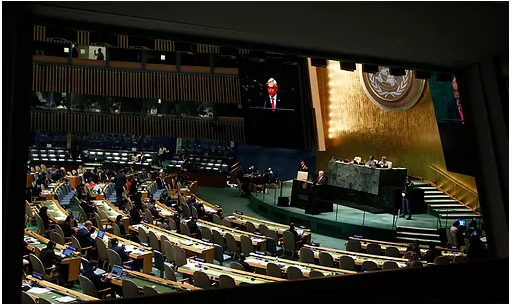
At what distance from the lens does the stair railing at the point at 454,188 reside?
54.9 feet

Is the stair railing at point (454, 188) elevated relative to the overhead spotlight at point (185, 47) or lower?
lower

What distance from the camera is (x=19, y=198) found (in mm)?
4055

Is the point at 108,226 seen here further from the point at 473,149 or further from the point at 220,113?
the point at 220,113

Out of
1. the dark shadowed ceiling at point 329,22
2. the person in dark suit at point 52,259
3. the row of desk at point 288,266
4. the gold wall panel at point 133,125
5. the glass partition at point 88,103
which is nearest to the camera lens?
the dark shadowed ceiling at point 329,22

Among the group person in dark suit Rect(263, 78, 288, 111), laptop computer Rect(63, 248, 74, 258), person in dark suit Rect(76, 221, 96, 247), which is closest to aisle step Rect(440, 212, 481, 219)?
person in dark suit Rect(263, 78, 288, 111)

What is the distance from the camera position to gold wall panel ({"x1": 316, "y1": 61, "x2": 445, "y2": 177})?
713 inches

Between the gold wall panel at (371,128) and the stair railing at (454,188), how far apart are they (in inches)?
10.5

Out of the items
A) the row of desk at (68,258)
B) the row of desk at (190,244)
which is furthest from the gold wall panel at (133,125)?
the row of desk at (68,258)

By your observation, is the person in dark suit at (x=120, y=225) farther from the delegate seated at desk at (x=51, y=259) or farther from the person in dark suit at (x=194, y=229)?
the delegate seated at desk at (x=51, y=259)

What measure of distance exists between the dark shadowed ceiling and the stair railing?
11369 millimetres

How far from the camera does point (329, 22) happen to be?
4945 mm

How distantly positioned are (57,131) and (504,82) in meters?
21.9

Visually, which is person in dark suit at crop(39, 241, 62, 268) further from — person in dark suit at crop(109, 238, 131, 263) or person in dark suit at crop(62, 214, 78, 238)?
person in dark suit at crop(62, 214, 78, 238)

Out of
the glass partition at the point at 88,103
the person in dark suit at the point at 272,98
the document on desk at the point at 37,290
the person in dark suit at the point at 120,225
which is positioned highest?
the glass partition at the point at 88,103
